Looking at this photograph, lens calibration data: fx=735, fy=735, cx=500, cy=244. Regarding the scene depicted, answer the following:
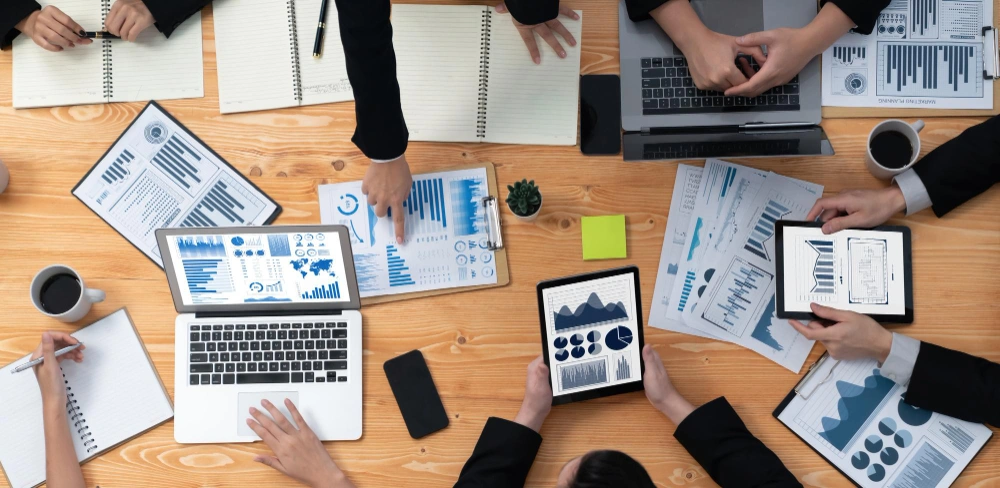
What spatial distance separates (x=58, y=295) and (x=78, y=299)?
0.16 feet

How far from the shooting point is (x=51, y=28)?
136cm

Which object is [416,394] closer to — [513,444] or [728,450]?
[513,444]

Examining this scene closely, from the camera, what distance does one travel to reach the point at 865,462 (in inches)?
49.2

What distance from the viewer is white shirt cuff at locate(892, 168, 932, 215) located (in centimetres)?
127

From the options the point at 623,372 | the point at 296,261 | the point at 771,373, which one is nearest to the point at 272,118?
the point at 296,261

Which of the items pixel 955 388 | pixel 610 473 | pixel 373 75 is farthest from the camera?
pixel 955 388

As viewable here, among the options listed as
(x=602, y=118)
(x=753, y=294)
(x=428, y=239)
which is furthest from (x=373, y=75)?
(x=753, y=294)

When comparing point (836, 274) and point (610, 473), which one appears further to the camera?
point (836, 274)

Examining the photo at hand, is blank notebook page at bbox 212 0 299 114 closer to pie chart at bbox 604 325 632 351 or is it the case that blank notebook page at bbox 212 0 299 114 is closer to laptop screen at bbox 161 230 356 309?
laptop screen at bbox 161 230 356 309

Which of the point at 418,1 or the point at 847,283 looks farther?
the point at 418,1

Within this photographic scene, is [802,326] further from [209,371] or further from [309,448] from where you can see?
[209,371]

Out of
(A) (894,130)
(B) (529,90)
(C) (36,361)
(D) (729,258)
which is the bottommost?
(C) (36,361)

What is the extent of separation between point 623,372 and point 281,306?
0.60 metres

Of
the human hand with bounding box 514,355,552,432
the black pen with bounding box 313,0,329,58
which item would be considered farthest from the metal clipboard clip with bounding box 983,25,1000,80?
the black pen with bounding box 313,0,329,58
